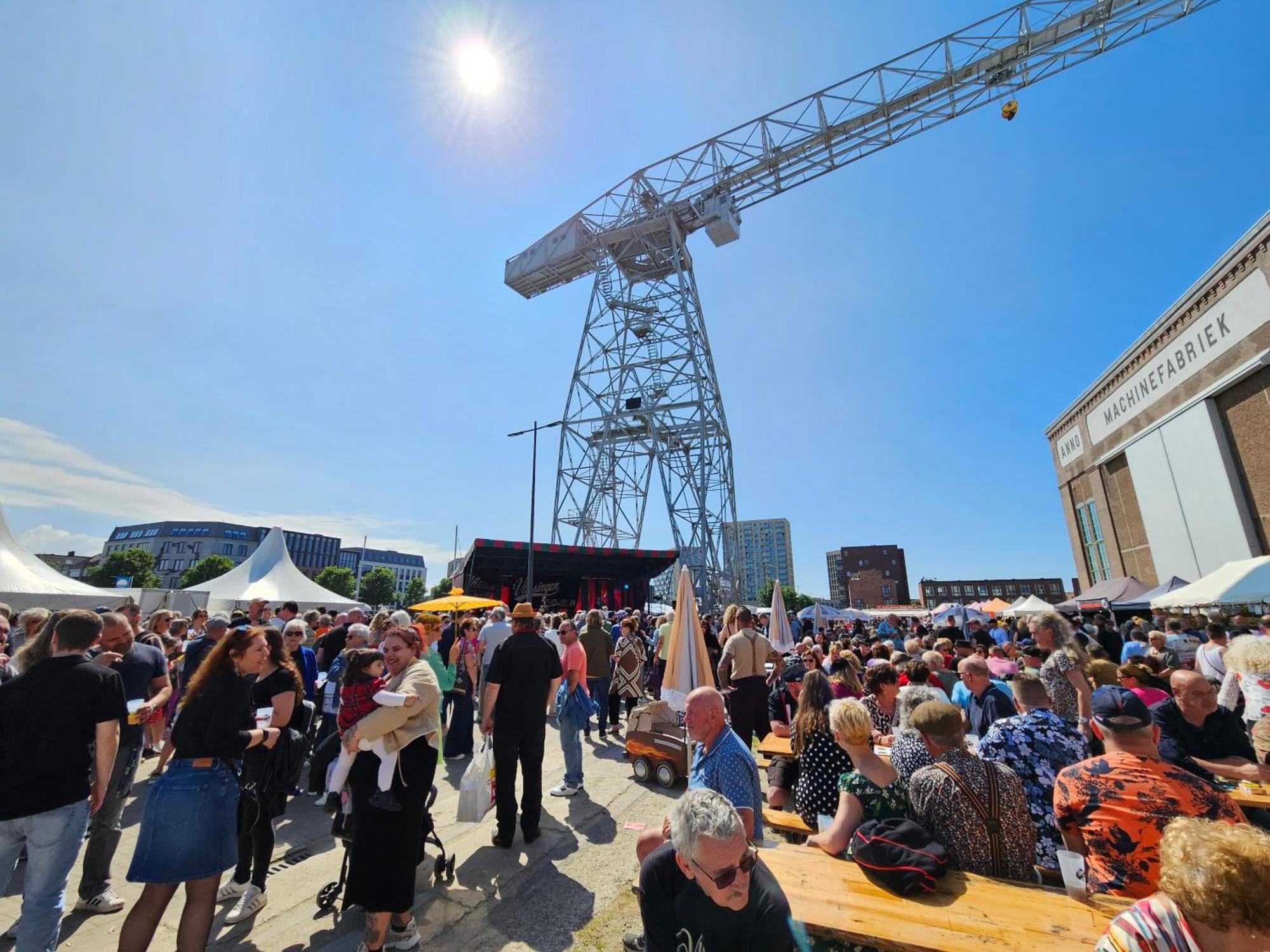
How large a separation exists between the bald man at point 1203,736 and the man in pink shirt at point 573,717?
489 cm

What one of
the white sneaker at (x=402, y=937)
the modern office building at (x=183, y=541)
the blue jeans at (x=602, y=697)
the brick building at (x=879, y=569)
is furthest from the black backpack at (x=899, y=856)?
the modern office building at (x=183, y=541)

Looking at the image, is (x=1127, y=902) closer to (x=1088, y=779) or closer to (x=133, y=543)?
(x=1088, y=779)

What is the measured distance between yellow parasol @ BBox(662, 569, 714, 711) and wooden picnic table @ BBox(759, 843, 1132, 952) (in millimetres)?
2822

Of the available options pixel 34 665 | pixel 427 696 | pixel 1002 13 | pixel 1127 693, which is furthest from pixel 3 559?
pixel 1002 13

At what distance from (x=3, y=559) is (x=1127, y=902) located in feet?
79.0

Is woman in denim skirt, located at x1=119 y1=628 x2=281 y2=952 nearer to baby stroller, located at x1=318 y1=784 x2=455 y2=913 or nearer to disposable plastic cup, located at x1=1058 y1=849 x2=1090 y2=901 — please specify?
baby stroller, located at x1=318 y1=784 x2=455 y2=913

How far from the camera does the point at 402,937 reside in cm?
322

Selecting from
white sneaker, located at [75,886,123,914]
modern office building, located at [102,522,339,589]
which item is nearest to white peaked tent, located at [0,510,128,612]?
white sneaker, located at [75,886,123,914]

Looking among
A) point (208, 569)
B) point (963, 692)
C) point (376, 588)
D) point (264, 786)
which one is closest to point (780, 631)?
point (963, 692)

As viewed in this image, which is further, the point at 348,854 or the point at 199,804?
the point at 348,854

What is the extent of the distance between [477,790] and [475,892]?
0.67 metres

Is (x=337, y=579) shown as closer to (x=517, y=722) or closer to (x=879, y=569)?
(x=517, y=722)

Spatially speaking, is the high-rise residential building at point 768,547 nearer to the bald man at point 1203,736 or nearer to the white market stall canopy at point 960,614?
the white market stall canopy at point 960,614

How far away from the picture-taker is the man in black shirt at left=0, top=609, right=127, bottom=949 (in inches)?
111
